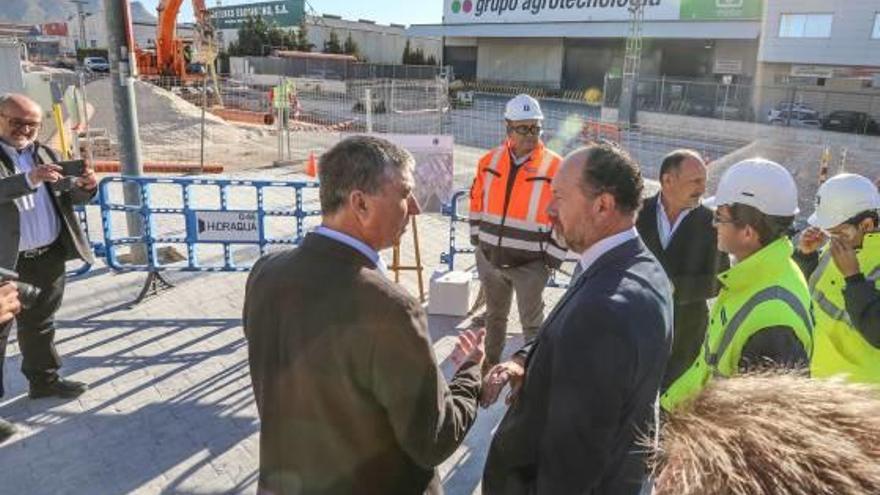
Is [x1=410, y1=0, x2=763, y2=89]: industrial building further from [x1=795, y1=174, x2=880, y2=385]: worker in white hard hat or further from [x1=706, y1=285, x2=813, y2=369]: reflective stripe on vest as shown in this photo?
[x1=706, y1=285, x2=813, y2=369]: reflective stripe on vest

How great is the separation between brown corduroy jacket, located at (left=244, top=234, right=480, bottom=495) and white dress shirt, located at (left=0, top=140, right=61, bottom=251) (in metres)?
3.05

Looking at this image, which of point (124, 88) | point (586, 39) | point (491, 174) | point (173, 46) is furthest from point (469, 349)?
point (586, 39)

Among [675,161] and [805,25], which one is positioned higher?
[805,25]

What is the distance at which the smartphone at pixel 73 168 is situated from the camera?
14.0ft

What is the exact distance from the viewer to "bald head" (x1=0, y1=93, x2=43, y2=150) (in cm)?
402

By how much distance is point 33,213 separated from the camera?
4.19 m

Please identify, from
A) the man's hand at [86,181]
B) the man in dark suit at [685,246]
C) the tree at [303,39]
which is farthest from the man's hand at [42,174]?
the tree at [303,39]

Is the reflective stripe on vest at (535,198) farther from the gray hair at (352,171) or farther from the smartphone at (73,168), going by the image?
the smartphone at (73,168)

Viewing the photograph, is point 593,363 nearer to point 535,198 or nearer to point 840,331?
point 840,331

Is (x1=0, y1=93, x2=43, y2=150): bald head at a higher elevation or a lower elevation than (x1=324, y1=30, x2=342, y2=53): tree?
lower

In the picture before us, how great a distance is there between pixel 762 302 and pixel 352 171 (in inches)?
58.1

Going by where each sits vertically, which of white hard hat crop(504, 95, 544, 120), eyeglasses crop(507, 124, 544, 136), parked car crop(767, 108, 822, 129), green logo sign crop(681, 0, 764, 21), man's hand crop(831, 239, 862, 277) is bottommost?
parked car crop(767, 108, 822, 129)

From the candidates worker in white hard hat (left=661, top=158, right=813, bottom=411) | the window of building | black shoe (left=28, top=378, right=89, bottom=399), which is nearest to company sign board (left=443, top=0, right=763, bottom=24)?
the window of building

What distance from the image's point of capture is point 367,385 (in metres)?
1.80
